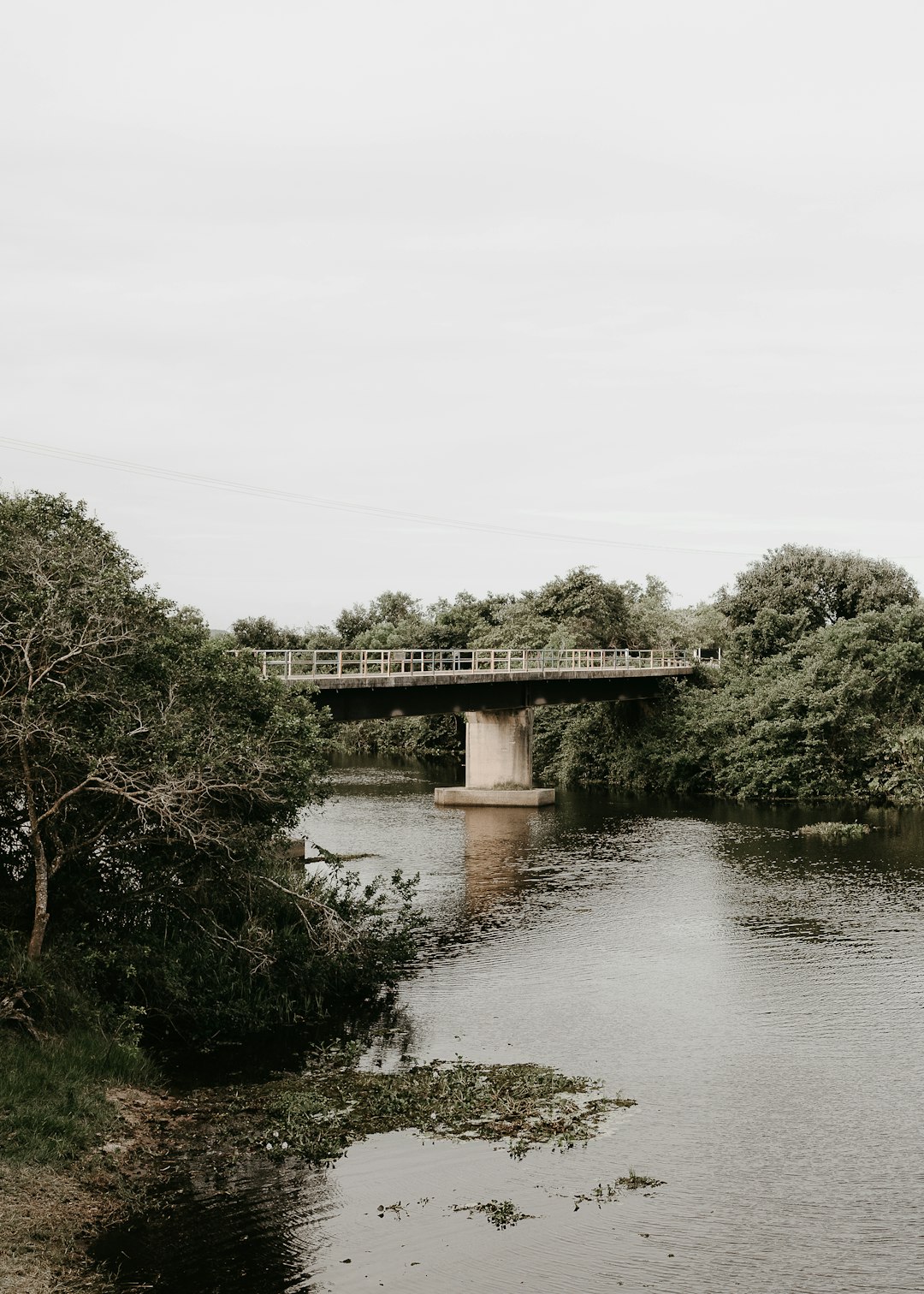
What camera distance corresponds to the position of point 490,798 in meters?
62.9

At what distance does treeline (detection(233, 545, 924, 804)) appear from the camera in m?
62.9

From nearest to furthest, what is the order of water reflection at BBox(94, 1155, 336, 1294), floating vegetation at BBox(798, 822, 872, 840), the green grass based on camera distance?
water reflection at BBox(94, 1155, 336, 1294)
the green grass
floating vegetation at BBox(798, 822, 872, 840)

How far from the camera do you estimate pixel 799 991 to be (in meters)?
26.2

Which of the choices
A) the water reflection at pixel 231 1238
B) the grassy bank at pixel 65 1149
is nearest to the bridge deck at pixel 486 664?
the grassy bank at pixel 65 1149

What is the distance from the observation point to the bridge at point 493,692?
5084cm

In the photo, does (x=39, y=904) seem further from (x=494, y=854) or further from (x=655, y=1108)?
(x=494, y=854)

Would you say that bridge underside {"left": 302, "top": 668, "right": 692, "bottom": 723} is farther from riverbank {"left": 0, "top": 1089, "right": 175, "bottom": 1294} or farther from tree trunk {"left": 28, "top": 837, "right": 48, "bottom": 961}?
riverbank {"left": 0, "top": 1089, "right": 175, "bottom": 1294}

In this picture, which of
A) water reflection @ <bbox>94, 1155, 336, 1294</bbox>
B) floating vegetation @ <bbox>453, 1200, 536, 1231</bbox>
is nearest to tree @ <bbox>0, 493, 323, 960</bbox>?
water reflection @ <bbox>94, 1155, 336, 1294</bbox>

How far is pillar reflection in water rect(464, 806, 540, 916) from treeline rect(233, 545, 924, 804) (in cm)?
1235

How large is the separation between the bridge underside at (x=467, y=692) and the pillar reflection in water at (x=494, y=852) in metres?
5.24

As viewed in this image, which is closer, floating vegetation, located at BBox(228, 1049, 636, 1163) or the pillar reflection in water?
floating vegetation, located at BBox(228, 1049, 636, 1163)

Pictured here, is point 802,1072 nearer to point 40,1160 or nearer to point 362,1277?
point 362,1277

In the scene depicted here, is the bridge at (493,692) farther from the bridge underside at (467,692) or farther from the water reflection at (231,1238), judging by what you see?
the water reflection at (231,1238)

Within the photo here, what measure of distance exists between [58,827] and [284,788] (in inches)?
184
